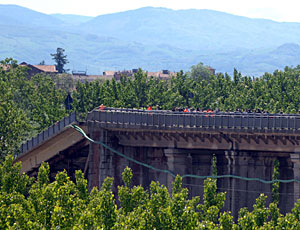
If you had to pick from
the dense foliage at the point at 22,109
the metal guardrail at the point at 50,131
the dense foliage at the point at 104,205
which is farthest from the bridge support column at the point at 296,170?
the dense foliage at the point at 22,109

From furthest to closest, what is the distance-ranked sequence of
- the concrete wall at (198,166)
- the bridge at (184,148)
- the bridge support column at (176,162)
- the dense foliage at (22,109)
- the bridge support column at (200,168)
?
1. the dense foliage at (22,109)
2. the bridge support column at (200,168)
3. the bridge support column at (176,162)
4. the concrete wall at (198,166)
5. the bridge at (184,148)

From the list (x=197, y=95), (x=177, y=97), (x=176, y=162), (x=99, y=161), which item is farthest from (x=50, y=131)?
(x=197, y=95)

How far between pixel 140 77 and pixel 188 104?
1214 centimetres

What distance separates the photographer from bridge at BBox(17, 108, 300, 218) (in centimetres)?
7856

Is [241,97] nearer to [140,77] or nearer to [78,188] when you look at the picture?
[140,77]

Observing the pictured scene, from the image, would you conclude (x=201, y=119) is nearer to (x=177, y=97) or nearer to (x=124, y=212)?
(x=124, y=212)

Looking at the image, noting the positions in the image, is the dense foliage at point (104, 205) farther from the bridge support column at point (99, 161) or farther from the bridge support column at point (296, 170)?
the bridge support column at point (99, 161)

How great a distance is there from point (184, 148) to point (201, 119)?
5.74 meters

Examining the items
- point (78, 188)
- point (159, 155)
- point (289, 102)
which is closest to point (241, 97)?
point (289, 102)

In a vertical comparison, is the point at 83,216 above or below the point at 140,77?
below

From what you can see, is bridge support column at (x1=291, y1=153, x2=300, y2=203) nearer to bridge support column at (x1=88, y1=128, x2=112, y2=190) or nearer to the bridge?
the bridge

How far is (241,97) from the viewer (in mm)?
135750

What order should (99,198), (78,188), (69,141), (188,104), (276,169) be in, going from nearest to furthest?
(99,198) → (78,188) → (276,169) → (69,141) → (188,104)

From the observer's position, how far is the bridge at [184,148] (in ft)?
258
